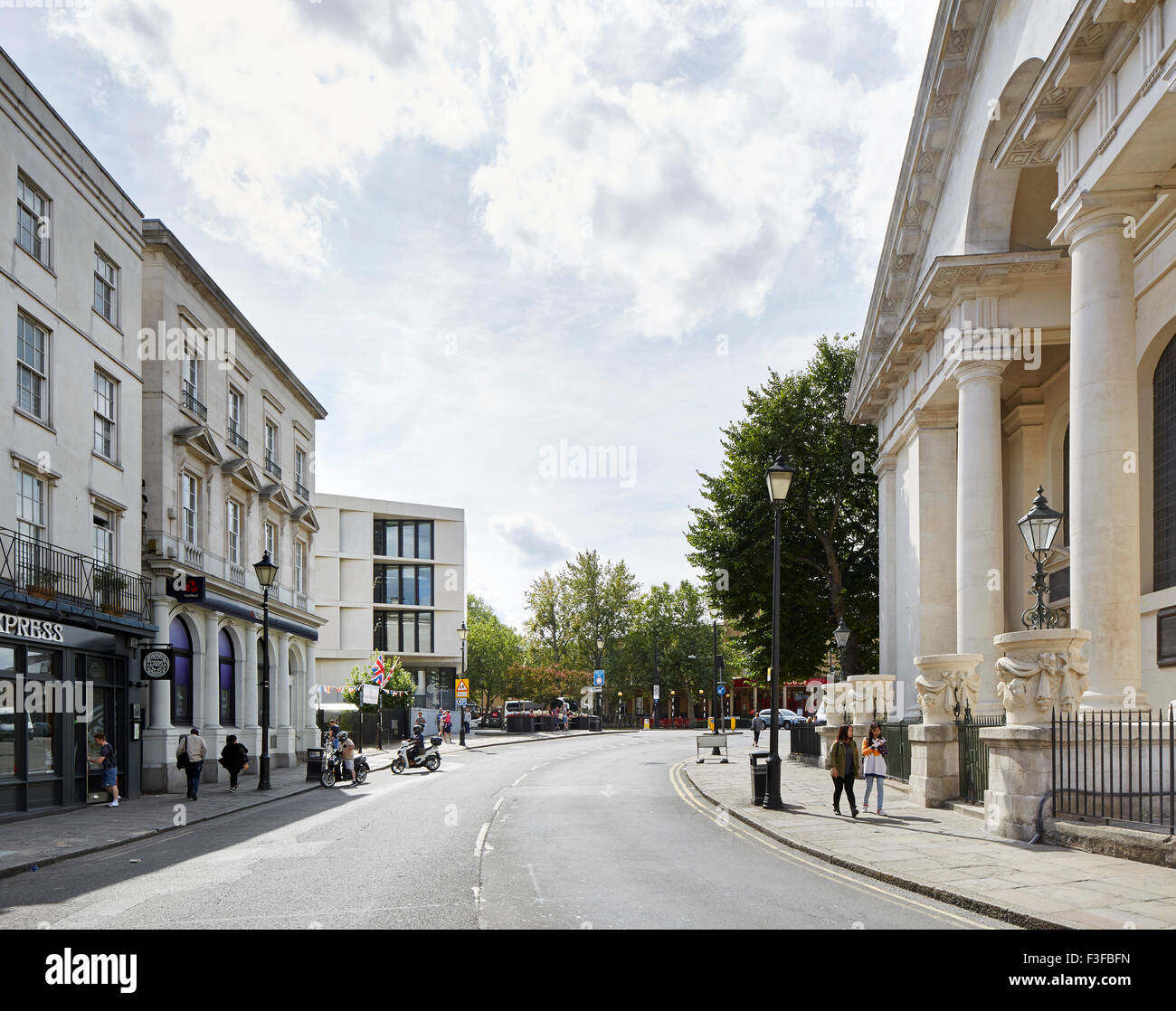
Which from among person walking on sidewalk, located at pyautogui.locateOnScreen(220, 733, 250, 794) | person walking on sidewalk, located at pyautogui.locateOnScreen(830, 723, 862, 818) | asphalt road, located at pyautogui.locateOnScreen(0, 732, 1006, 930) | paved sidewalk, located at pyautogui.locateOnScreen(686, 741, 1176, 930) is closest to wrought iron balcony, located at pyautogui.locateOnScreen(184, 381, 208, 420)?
person walking on sidewalk, located at pyautogui.locateOnScreen(220, 733, 250, 794)

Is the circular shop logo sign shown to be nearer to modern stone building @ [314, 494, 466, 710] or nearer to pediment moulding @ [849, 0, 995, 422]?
pediment moulding @ [849, 0, 995, 422]

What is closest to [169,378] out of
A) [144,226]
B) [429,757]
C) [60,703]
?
[144,226]

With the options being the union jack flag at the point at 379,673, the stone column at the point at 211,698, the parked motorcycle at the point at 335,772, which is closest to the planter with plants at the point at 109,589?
the stone column at the point at 211,698

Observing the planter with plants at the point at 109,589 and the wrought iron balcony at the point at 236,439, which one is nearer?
the planter with plants at the point at 109,589

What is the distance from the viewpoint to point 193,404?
102 ft

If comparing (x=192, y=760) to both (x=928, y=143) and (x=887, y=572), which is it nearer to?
(x=887, y=572)

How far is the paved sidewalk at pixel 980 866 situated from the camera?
9.45 m

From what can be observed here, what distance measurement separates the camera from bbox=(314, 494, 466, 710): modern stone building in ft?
248

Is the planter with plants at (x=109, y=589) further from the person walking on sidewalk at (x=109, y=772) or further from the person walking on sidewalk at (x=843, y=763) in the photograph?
the person walking on sidewalk at (x=843, y=763)

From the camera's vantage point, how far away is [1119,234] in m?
15.3

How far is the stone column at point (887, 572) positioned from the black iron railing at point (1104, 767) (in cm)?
1570

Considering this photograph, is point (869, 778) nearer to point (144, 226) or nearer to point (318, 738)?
point (144, 226)

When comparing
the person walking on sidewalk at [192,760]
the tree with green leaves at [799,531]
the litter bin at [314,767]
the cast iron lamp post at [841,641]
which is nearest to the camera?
the person walking on sidewalk at [192,760]
